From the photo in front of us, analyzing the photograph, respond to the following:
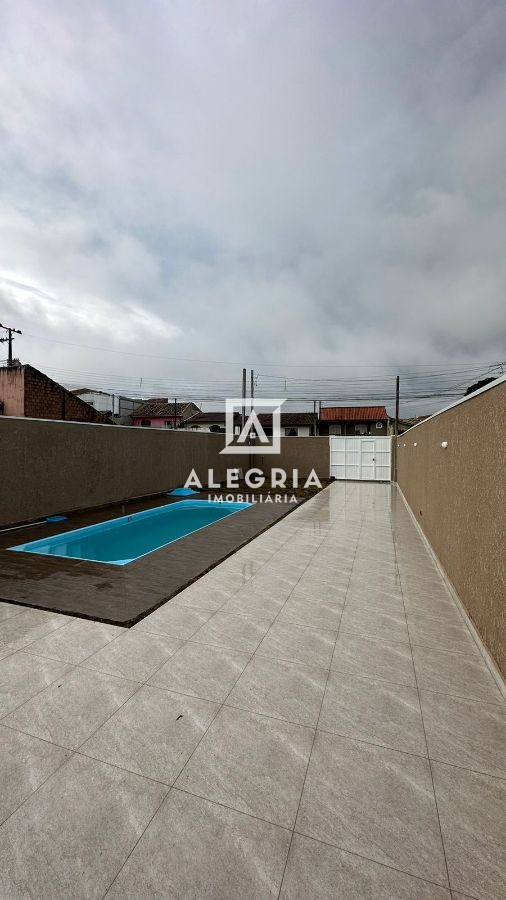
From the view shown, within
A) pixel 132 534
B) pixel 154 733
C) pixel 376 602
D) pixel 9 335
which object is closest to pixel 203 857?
pixel 154 733

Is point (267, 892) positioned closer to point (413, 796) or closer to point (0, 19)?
point (413, 796)

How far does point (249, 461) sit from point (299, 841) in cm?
1557

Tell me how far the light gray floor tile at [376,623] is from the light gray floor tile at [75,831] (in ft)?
6.85

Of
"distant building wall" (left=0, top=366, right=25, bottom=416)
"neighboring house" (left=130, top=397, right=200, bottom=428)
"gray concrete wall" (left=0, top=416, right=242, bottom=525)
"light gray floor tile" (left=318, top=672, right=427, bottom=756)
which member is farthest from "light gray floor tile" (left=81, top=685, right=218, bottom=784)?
"neighboring house" (left=130, top=397, right=200, bottom=428)

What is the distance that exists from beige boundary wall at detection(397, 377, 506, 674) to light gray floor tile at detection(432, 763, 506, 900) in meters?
0.91

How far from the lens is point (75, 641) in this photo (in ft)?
9.84

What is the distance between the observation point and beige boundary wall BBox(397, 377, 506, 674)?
2.58 meters

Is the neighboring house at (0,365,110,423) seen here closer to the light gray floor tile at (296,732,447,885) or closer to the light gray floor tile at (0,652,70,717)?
the light gray floor tile at (0,652,70,717)

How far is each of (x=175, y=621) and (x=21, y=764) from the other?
159cm

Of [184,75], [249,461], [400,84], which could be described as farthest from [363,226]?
[249,461]

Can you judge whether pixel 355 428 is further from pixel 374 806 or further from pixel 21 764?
pixel 21 764

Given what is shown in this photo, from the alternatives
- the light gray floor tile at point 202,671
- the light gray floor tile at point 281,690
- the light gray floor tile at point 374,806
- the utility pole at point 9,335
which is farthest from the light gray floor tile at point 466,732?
the utility pole at point 9,335

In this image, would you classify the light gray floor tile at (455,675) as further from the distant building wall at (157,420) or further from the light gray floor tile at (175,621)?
the distant building wall at (157,420)

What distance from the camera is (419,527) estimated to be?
7.20m
